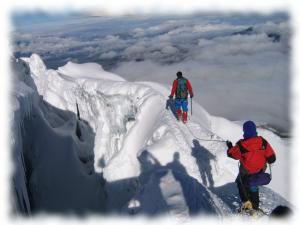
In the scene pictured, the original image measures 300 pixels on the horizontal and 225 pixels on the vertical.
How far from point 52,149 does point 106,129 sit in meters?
4.00

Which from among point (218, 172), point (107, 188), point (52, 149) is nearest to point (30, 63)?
point (52, 149)

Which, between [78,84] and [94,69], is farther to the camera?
[94,69]

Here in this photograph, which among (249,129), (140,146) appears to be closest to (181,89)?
(140,146)

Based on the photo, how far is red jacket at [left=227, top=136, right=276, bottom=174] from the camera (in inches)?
251

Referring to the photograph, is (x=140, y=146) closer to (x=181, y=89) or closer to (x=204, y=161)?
(x=204, y=161)

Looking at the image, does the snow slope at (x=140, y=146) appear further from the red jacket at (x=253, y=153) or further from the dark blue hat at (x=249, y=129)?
the dark blue hat at (x=249, y=129)

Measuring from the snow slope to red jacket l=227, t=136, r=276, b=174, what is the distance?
1.07 metres

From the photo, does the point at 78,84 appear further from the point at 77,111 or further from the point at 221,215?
the point at 221,215

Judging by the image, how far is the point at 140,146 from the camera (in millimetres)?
16281

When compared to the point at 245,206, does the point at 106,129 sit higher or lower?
lower

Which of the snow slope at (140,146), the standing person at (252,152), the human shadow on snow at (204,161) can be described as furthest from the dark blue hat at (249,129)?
the human shadow on snow at (204,161)

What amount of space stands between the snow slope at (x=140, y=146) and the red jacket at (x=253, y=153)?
1068 mm

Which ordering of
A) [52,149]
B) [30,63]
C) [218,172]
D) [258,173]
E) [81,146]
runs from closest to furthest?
[258,173] → [218,172] → [52,149] → [81,146] → [30,63]

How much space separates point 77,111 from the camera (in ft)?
78.3
